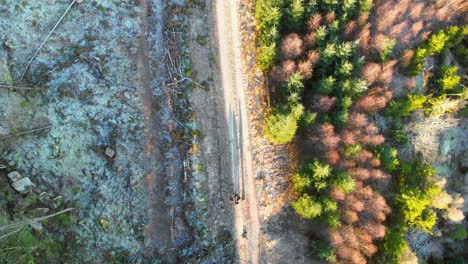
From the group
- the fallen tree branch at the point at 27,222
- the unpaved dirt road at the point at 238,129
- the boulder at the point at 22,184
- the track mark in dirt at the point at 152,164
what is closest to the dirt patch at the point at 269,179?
the unpaved dirt road at the point at 238,129

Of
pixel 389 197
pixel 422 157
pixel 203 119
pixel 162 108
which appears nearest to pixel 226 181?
pixel 203 119

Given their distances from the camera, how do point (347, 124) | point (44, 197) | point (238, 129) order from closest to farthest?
point (44, 197) → point (347, 124) → point (238, 129)

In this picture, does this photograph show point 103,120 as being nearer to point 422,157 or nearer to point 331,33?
point 331,33

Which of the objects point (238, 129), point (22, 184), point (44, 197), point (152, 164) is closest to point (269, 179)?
point (238, 129)

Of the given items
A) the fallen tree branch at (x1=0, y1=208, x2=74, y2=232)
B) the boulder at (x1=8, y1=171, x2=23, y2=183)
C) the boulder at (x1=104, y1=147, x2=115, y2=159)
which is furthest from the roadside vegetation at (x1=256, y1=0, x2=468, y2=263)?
the boulder at (x1=8, y1=171, x2=23, y2=183)

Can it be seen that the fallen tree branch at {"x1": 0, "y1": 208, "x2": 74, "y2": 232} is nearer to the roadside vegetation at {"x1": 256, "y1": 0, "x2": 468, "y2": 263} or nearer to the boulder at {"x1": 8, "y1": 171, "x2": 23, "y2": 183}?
the boulder at {"x1": 8, "y1": 171, "x2": 23, "y2": 183}

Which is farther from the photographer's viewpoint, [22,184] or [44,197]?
[44,197]

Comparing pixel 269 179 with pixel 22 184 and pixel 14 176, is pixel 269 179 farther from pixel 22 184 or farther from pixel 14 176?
pixel 14 176
